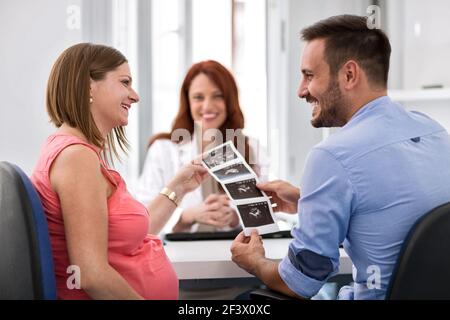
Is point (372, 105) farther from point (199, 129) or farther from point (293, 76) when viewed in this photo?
point (293, 76)

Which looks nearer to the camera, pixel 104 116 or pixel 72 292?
pixel 72 292

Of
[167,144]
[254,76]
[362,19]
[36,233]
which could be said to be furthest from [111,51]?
[254,76]

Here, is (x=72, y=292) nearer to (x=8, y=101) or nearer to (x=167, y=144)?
(x=8, y=101)

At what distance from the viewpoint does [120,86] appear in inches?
53.4

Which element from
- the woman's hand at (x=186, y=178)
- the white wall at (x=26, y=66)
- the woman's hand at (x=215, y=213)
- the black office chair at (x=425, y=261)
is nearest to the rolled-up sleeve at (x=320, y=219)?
the black office chair at (x=425, y=261)

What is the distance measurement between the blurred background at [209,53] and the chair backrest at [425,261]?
64.7 inches

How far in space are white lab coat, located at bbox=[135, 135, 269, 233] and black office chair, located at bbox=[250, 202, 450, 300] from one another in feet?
4.93

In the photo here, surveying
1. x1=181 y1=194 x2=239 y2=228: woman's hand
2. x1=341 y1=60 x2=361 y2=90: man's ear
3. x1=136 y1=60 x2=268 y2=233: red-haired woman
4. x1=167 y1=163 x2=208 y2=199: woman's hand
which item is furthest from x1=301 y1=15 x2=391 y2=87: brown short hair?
x1=136 y1=60 x2=268 y2=233: red-haired woman

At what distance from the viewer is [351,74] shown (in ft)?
4.25

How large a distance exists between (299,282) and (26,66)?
154 cm

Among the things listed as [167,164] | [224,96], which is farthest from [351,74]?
[167,164]

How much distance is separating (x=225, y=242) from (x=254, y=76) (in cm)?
201

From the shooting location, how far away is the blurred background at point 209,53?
224 centimetres

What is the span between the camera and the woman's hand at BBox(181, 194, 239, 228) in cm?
212
